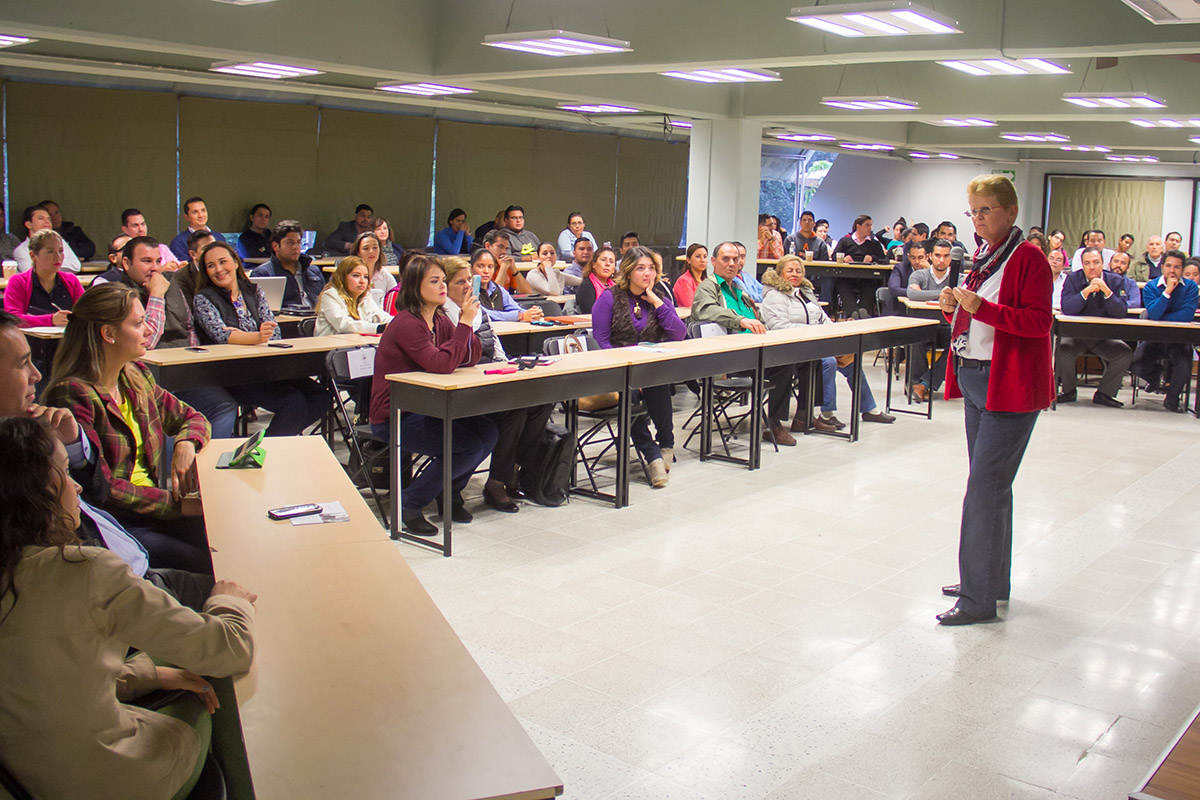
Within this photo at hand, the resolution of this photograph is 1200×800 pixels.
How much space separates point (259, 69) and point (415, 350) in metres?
5.35

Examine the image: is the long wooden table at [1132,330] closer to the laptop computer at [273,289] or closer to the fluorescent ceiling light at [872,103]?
the fluorescent ceiling light at [872,103]

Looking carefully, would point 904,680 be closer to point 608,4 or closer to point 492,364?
point 492,364

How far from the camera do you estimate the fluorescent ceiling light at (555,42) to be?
21.7 ft

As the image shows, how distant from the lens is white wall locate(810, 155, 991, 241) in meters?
20.1

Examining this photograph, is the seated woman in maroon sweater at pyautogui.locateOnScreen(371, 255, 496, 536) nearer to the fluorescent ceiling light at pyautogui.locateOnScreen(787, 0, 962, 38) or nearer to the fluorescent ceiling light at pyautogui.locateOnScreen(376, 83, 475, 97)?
the fluorescent ceiling light at pyautogui.locateOnScreen(787, 0, 962, 38)

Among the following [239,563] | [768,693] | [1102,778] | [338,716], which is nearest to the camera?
[338,716]

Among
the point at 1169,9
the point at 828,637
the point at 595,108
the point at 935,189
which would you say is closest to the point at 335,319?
the point at 828,637

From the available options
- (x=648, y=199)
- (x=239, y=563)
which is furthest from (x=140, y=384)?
(x=648, y=199)

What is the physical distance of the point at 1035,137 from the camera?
14.2 metres

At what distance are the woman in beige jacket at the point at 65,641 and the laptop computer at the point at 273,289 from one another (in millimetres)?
6073

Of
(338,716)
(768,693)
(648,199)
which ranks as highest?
(648,199)

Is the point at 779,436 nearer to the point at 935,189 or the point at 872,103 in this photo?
the point at 872,103

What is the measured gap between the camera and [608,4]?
835cm

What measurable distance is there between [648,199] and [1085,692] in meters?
14.6
